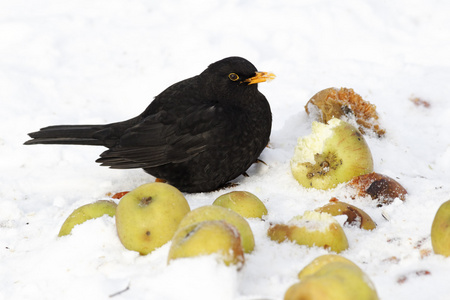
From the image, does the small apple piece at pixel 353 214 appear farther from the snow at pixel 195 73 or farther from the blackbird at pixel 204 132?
the blackbird at pixel 204 132

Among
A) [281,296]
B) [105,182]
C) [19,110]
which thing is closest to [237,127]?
[105,182]

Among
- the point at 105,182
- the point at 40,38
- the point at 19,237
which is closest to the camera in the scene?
the point at 19,237

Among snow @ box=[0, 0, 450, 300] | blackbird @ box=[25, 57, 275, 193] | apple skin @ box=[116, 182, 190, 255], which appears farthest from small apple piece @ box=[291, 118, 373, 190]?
apple skin @ box=[116, 182, 190, 255]

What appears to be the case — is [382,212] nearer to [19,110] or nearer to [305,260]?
[305,260]

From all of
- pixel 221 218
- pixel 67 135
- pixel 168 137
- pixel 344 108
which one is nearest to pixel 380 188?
pixel 344 108

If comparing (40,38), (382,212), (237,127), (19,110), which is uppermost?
(40,38)

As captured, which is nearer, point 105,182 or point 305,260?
point 305,260

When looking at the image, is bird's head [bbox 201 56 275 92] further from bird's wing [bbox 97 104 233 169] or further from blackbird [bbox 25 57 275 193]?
bird's wing [bbox 97 104 233 169]

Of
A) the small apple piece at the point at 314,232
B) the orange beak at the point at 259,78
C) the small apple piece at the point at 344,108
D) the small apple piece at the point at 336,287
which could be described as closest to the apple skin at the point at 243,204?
the small apple piece at the point at 314,232
